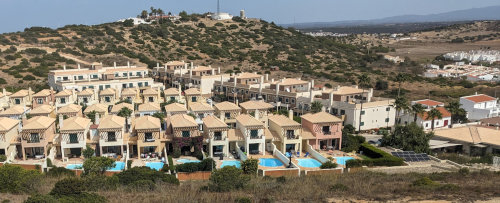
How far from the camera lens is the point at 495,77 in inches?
4114

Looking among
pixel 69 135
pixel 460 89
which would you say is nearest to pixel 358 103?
pixel 69 135

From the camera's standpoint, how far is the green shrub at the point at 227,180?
26.4 m

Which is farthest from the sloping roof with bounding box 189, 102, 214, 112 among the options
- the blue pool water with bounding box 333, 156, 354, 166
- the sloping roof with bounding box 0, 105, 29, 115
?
the sloping roof with bounding box 0, 105, 29, 115

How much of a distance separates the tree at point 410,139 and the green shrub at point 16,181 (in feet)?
110

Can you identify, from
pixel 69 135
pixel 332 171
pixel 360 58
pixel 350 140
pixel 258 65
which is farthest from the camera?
pixel 360 58

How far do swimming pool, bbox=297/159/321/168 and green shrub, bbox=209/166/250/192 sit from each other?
32.5 ft

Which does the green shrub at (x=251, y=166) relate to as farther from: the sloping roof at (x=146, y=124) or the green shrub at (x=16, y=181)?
the green shrub at (x=16, y=181)

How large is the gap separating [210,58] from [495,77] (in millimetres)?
77167

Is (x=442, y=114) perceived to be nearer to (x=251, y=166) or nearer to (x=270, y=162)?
(x=270, y=162)

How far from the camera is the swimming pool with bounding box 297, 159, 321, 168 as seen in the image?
36.3 m

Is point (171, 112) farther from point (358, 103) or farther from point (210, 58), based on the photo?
point (210, 58)

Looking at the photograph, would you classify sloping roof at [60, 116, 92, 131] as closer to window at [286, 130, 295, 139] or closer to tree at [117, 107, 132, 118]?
tree at [117, 107, 132, 118]

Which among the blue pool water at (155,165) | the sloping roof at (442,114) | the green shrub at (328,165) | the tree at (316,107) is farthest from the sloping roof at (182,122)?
the sloping roof at (442,114)

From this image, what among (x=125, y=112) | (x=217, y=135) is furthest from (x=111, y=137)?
(x=217, y=135)
